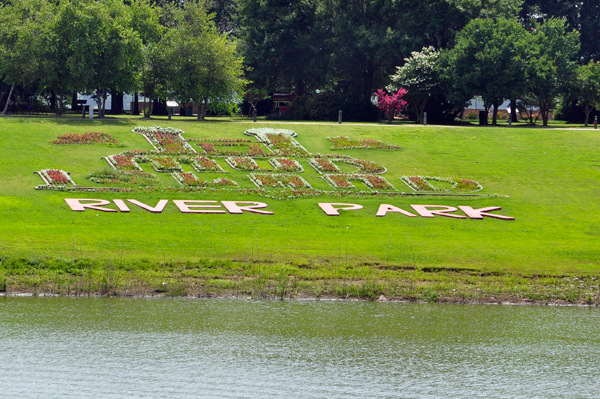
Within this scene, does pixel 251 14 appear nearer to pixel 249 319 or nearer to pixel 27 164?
pixel 27 164

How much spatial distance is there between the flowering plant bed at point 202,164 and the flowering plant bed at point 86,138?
208 inches

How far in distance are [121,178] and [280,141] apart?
1241cm

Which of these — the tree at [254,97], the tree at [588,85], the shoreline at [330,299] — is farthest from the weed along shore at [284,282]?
the tree at [254,97]

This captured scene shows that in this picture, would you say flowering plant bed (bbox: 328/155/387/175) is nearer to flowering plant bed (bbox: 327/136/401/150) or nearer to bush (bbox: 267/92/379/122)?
flowering plant bed (bbox: 327/136/401/150)

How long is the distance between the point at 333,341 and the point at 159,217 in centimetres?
1408

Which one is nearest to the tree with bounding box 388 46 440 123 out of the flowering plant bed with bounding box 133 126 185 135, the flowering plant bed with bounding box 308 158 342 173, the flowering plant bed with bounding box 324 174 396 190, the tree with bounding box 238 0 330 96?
the tree with bounding box 238 0 330 96

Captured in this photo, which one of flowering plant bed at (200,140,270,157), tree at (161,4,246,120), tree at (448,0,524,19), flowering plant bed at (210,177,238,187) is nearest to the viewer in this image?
flowering plant bed at (210,177,238,187)

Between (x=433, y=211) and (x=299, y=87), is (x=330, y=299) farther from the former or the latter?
(x=299, y=87)

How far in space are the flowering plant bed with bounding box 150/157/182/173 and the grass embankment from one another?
1225 millimetres

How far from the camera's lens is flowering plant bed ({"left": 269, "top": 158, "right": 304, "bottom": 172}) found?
42719mm

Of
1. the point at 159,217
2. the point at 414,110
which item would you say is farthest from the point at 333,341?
the point at 414,110

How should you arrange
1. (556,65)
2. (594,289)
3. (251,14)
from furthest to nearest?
1. (251,14)
2. (556,65)
3. (594,289)

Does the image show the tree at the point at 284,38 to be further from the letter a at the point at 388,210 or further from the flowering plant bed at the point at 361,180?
the letter a at the point at 388,210

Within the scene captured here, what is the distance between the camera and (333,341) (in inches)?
835
